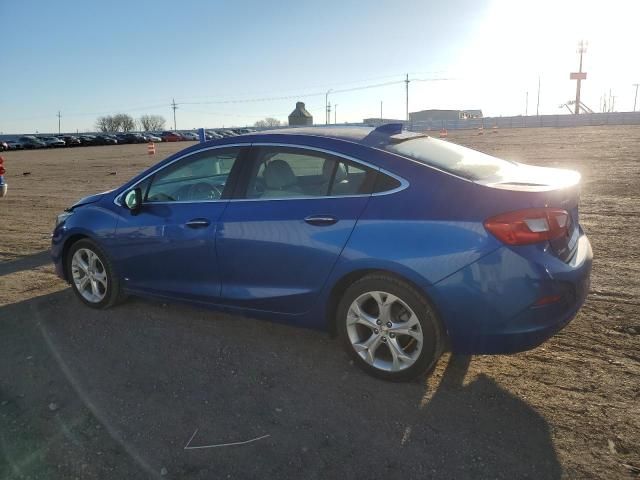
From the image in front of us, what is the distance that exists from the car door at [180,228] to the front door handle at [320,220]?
82 centimetres

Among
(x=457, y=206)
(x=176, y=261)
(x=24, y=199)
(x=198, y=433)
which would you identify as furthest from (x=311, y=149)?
(x=24, y=199)

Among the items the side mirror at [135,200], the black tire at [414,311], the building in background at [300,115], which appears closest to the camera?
the black tire at [414,311]

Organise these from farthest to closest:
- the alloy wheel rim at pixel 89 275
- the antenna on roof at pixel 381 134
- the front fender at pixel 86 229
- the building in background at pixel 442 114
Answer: the building in background at pixel 442 114 → the alloy wheel rim at pixel 89 275 → the front fender at pixel 86 229 → the antenna on roof at pixel 381 134

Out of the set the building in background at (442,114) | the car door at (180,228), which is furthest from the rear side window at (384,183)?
the building in background at (442,114)

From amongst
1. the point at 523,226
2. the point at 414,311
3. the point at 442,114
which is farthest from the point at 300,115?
the point at 442,114

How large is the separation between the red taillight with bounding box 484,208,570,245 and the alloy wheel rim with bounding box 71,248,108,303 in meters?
3.53

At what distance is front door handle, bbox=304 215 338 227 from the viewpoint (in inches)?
137

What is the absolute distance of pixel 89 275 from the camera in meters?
4.94

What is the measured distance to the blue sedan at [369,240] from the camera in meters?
3.04

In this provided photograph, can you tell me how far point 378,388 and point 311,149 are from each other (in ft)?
5.64

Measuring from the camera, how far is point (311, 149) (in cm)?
378

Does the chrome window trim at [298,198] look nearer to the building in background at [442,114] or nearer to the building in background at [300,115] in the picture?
the building in background at [300,115]

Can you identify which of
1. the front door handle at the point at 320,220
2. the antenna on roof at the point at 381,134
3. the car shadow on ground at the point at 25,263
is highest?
the antenna on roof at the point at 381,134

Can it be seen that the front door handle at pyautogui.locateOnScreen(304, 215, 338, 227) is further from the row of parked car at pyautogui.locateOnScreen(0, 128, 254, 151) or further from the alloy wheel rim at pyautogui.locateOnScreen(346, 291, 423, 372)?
the row of parked car at pyautogui.locateOnScreen(0, 128, 254, 151)
